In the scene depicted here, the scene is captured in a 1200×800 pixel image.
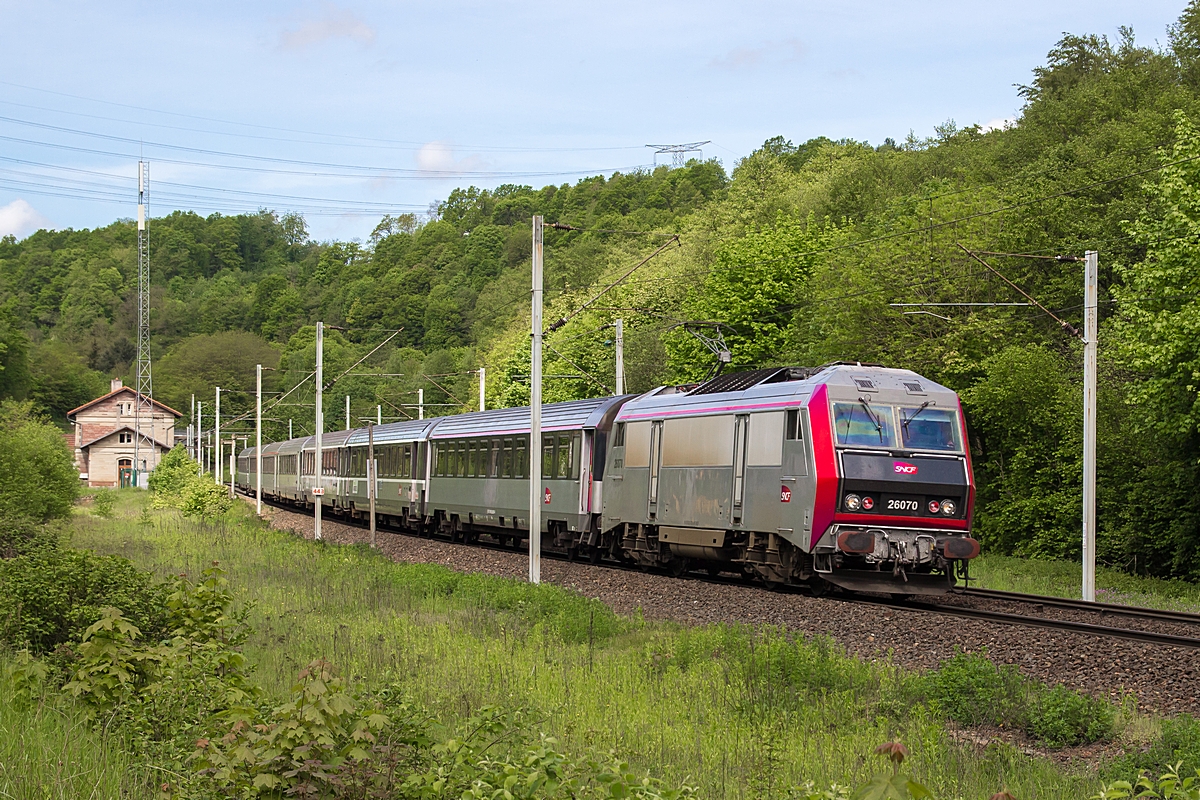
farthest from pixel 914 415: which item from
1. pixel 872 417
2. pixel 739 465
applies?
pixel 739 465

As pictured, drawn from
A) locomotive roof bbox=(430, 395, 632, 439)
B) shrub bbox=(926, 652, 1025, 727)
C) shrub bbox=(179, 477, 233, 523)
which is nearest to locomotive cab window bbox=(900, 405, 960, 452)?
shrub bbox=(926, 652, 1025, 727)

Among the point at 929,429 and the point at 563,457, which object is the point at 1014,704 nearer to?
the point at 929,429

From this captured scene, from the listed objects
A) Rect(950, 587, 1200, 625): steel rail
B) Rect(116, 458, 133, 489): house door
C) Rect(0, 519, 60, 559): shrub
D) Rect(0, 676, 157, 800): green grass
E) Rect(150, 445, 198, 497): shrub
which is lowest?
Rect(116, 458, 133, 489): house door

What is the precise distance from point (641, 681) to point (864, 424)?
825 centimetres

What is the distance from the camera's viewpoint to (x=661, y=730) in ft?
29.6

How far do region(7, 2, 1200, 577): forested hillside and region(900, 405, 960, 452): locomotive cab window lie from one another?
18.6ft

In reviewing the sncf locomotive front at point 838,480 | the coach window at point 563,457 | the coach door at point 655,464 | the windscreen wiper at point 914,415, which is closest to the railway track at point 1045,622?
the sncf locomotive front at point 838,480

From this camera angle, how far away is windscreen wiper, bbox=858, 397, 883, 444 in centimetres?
1827

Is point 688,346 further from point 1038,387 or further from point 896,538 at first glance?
point 896,538

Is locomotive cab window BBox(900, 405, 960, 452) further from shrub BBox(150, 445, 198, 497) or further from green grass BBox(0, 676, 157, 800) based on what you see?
shrub BBox(150, 445, 198, 497)

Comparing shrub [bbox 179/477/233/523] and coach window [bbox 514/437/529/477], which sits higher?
coach window [bbox 514/437/529/477]

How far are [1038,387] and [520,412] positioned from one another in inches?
507

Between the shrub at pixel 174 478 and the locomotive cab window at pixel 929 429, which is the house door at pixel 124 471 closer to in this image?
the shrub at pixel 174 478

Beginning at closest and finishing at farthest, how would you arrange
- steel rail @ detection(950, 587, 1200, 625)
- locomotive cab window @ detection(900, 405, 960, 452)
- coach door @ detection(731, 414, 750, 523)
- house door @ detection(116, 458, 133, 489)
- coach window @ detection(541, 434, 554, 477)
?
steel rail @ detection(950, 587, 1200, 625), locomotive cab window @ detection(900, 405, 960, 452), coach door @ detection(731, 414, 750, 523), coach window @ detection(541, 434, 554, 477), house door @ detection(116, 458, 133, 489)
